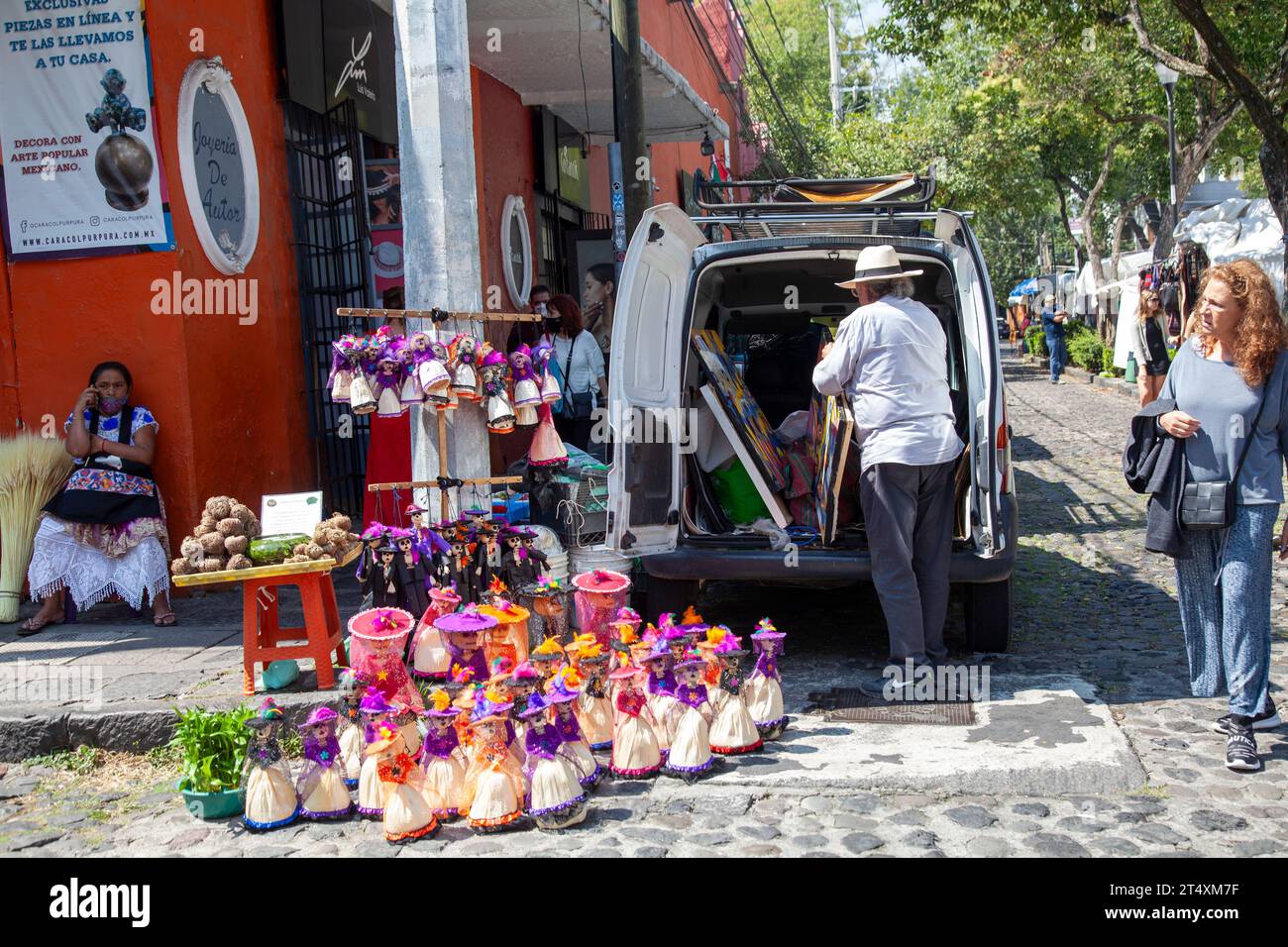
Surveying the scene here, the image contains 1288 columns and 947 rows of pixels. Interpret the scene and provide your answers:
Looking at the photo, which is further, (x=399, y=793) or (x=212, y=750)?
(x=212, y=750)

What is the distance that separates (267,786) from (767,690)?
196 centimetres

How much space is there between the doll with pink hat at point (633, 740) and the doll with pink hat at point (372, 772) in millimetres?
861

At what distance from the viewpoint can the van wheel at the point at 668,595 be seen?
600cm

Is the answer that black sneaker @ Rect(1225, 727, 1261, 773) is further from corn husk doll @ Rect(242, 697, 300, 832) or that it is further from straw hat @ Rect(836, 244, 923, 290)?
corn husk doll @ Rect(242, 697, 300, 832)

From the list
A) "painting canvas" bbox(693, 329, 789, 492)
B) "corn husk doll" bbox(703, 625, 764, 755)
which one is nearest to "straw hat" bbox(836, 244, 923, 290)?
"painting canvas" bbox(693, 329, 789, 492)

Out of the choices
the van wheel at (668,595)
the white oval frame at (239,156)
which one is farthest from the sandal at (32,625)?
the van wheel at (668,595)

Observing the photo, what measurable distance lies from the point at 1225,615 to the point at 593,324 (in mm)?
6238

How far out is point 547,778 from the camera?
13.0 ft

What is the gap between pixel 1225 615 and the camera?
442 centimetres

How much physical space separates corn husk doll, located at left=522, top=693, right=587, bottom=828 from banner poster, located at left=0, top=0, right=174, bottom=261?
4.29m

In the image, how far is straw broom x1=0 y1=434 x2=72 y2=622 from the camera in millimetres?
6656

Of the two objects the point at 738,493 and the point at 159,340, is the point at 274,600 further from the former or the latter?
the point at 738,493

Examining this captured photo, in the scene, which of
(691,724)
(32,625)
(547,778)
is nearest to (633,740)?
(691,724)

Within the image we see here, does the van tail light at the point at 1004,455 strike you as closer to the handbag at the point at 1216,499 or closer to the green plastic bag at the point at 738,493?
the handbag at the point at 1216,499
